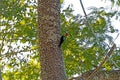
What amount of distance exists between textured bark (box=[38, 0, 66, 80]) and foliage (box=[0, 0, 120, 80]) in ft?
7.91

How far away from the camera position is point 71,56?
684 centimetres

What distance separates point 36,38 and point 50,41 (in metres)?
3.66

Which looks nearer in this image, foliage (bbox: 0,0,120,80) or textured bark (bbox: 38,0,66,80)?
textured bark (bbox: 38,0,66,80)

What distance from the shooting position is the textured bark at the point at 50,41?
9.77ft

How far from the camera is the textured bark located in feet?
9.77

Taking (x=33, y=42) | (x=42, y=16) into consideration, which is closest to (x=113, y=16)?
(x=33, y=42)

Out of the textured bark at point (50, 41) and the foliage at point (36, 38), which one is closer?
the textured bark at point (50, 41)

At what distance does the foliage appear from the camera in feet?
20.0

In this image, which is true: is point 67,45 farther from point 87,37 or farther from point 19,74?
point 19,74

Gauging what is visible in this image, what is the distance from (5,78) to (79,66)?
1.86 meters

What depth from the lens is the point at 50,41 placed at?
3053 millimetres

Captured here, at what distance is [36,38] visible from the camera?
22.0 feet

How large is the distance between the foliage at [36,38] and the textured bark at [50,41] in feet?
7.91

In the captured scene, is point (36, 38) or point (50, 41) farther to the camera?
point (36, 38)
